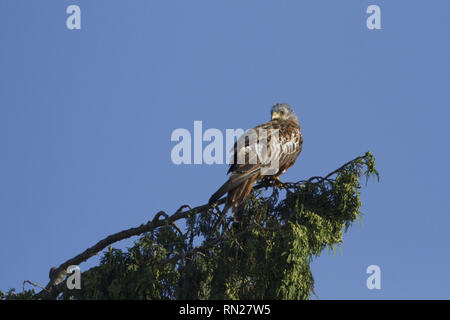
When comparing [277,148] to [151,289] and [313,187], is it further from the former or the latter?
[151,289]

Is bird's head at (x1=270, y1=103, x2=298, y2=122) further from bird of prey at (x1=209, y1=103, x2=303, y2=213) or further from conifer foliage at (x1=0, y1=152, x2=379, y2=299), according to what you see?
conifer foliage at (x1=0, y1=152, x2=379, y2=299)

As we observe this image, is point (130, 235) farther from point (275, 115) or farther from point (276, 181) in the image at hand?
point (275, 115)

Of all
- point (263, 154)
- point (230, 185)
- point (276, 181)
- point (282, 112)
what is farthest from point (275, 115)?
point (230, 185)

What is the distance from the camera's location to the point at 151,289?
9836 mm

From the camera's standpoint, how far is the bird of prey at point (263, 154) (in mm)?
10827

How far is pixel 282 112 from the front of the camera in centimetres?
1472

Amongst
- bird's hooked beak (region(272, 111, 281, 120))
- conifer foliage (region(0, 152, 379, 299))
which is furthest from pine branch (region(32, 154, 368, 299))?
bird's hooked beak (region(272, 111, 281, 120))

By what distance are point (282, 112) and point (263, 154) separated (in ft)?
8.96
